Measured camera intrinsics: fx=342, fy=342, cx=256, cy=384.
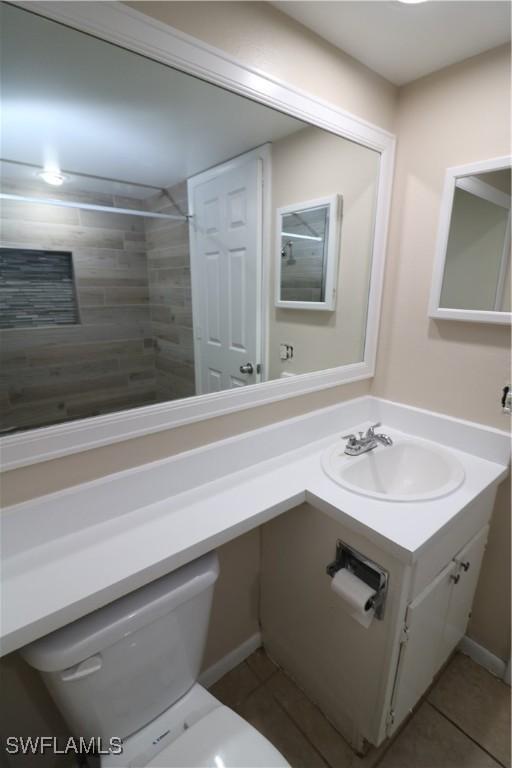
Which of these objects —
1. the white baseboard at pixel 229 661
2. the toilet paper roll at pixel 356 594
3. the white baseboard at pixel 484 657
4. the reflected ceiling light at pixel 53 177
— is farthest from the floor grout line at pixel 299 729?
the reflected ceiling light at pixel 53 177

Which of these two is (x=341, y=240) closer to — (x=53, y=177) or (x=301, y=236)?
(x=301, y=236)

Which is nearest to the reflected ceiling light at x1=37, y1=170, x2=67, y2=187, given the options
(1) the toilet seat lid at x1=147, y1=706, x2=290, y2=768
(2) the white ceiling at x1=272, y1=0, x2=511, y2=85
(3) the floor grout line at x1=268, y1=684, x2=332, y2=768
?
(2) the white ceiling at x1=272, y1=0, x2=511, y2=85

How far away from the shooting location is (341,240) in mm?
1461

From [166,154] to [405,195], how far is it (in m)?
1.02

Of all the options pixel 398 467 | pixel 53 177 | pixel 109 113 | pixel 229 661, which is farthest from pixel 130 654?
pixel 53 177

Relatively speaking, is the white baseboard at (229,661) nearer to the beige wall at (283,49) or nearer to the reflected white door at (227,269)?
the reflected white door at (227,269)

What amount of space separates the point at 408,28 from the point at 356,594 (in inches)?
63.4

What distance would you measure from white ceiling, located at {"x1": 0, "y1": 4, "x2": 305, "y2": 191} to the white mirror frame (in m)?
0.57

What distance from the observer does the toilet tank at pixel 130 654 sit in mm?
679

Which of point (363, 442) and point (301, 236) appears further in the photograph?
point (301, 236)

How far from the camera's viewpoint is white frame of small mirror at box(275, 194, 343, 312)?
→ 142 cm

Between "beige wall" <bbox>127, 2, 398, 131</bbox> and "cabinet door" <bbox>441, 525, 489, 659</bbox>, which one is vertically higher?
"beige wall" <bbox>127, 2, 398, 131</bbox>

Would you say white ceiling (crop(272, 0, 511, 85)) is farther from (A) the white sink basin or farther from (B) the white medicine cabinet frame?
(A) the white sink basin

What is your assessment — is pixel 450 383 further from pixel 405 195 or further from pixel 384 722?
pixel 384 722
